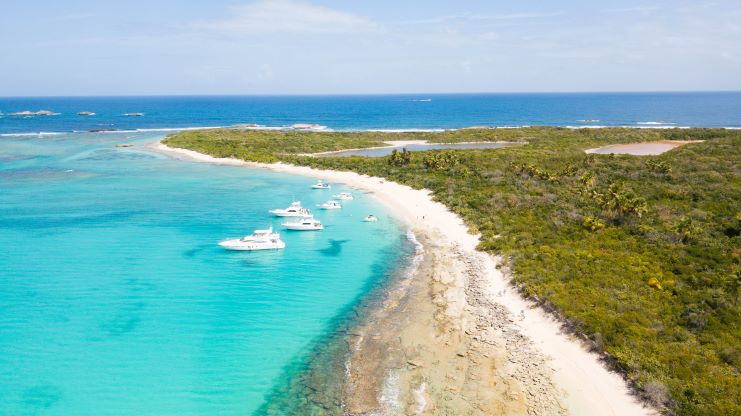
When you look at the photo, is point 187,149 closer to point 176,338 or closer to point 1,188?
point 1,188

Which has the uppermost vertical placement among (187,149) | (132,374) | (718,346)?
(187,149)

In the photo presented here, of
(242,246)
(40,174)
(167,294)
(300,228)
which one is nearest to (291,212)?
(300,228)

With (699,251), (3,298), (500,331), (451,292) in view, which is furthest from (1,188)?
(699,251)

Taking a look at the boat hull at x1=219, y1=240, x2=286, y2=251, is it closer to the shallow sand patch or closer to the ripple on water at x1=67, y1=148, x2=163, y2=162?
the ripple on water at x1=67, y1=148, x2=163, y2=162

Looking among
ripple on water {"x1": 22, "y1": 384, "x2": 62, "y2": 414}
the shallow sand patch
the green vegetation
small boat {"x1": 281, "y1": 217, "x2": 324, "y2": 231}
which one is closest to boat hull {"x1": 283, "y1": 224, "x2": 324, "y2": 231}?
small boat {"x1": 281, "y1": 217, "x2": 324, "y2": 231}

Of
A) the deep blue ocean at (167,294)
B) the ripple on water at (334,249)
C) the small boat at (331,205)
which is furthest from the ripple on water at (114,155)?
the ripple on water at (334,249)

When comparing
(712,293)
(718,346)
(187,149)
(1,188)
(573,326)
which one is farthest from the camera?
(187,149)
